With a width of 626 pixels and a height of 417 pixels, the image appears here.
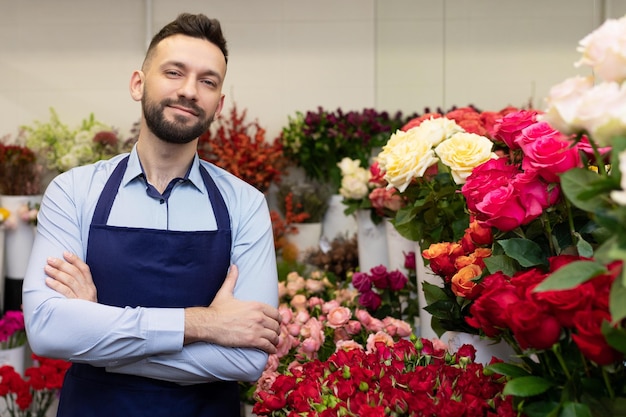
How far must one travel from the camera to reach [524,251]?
1232 millimetres

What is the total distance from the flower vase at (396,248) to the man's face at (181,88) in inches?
36.4

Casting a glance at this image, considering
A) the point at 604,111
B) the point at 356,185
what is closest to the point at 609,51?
the point at 604,111

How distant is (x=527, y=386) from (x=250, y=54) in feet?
11.8

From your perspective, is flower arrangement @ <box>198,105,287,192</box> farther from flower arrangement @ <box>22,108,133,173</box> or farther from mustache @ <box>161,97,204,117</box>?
mustache @ <box>161,97,204,117</box>

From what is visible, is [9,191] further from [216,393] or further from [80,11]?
[216,393]

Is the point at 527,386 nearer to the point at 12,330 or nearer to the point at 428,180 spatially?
the point at 428,180

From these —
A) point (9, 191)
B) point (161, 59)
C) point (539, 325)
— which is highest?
point (161, 59)

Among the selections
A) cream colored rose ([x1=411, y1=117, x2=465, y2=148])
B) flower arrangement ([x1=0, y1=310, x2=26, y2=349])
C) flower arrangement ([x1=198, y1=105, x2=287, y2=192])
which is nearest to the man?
cream colored rose ([x1=411, y1=117, x2=465, y2=148])

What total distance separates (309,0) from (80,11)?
1289mm

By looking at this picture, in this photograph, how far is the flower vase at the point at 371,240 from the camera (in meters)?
2.97

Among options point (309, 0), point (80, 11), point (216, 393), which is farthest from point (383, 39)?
point (216, 393)

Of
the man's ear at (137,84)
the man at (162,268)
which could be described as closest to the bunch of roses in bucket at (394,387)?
the man at (162,268)

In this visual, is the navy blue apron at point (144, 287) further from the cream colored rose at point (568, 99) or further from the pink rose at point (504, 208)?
the cream colored rose at point (568, 99)

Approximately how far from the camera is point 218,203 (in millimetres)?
2021
